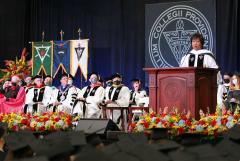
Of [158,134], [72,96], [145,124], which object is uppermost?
[158,134]

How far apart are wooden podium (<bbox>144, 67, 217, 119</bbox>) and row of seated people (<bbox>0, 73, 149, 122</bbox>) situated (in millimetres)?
5062

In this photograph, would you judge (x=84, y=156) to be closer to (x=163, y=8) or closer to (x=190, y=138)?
(x=190, y=138)

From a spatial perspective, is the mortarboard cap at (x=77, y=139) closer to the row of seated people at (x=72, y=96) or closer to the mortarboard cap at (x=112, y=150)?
the mortarboard cap at (x=112, y=150)

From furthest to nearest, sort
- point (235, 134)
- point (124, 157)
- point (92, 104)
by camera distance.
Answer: point (92, 104) → point (235, 134) → point (124, 157)

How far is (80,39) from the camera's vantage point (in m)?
18.3

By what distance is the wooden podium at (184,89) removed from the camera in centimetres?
790

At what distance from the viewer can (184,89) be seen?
7.98 metres

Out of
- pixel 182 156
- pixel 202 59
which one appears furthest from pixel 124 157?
pixel 202 59

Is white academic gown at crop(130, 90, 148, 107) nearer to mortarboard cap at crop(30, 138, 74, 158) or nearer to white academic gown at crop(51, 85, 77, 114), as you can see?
white academic gown at crop(51, 85, 77, 114)

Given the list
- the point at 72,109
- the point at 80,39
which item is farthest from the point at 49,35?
the point at 72,109

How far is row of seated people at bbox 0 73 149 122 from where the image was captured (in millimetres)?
13469

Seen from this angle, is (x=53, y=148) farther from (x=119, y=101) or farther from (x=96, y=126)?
(x=119, y=101)

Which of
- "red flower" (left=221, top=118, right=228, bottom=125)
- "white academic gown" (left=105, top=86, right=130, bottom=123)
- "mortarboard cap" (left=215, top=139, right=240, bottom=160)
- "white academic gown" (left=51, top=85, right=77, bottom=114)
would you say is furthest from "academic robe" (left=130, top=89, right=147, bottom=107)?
"mortarboard cap" (left=215, top=139, right=240, bottom=160)

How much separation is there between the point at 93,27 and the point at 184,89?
425 inches
